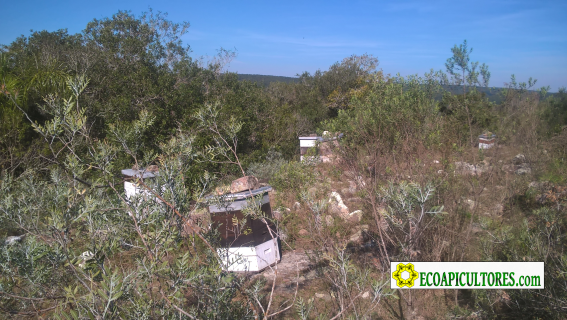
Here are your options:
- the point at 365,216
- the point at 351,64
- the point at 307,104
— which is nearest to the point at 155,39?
the point at 307,104

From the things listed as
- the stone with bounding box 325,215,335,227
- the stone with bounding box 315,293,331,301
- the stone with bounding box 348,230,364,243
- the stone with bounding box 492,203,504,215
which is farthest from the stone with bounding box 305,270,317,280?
the stone with bounding box 492,203,504,215

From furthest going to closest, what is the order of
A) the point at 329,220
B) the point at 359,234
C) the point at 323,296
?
the point at 329,220 < the point at 359,234 < the point at 323,296

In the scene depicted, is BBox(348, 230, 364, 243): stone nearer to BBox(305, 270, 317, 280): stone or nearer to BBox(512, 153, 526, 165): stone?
BBox(305, 270, 317, 280): stone

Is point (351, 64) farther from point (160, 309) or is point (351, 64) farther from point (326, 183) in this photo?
point (160, 309)

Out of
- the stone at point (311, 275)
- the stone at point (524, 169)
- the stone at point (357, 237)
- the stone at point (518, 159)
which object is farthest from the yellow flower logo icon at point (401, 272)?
the stone at point (518, 159)

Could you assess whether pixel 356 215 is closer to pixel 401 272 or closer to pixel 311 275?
pixel 311 275

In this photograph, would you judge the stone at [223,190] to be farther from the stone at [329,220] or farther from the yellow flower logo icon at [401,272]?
the stone at [329,220]

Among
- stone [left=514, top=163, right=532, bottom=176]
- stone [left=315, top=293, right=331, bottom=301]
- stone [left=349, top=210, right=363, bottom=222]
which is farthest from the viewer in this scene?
stone [left=514, top=163, right=532, bottom=176]

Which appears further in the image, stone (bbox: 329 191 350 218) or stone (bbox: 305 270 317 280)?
stone (bbox: 329 191 350 218)

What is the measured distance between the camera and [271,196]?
7.88 meters

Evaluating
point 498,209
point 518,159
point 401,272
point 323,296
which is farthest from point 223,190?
point 518,159

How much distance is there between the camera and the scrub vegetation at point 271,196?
5.67ft

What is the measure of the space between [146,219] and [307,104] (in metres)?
17.7

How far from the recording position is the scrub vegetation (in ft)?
5.67
